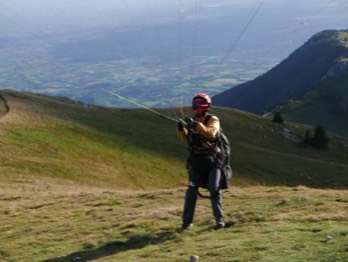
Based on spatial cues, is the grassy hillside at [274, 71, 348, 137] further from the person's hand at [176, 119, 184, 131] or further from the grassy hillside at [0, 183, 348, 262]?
the person's hand at [176, 119, 184, 131]

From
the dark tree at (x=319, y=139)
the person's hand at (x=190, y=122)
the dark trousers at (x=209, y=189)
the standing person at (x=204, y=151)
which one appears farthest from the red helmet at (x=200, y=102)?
the dark tree at (x=319, y=139)

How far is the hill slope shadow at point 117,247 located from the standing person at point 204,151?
66.4 inches

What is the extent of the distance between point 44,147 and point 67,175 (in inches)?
251

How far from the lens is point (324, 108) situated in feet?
566

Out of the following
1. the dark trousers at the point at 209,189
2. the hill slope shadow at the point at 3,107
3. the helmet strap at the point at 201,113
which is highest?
the hill slope shadow at the point at 3,107

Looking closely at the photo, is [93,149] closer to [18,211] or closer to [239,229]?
[18,211]

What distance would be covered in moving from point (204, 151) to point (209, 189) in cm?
115

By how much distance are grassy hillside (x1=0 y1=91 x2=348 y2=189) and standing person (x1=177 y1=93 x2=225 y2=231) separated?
81.9 feet

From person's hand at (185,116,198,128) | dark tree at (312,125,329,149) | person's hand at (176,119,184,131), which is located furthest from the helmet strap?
dark tree at (312,125,329,149)

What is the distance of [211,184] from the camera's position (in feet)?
43.7

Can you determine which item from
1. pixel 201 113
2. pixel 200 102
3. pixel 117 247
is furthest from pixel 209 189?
pixel 117 247

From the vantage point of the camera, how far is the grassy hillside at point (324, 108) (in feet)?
523

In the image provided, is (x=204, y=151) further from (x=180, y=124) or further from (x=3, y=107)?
(x=3, y=107)

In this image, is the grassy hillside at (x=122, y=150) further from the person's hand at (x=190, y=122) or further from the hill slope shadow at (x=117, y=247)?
the person's hand at (x=190, y=122)
